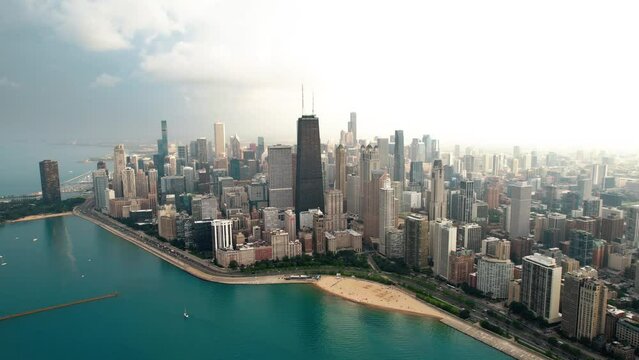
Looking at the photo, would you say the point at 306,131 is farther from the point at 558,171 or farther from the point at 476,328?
the point at 558,171

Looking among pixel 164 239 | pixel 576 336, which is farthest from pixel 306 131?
pixel 576 336

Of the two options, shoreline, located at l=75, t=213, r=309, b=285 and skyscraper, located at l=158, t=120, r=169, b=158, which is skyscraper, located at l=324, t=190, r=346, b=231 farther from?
skyscraper, located at l=158, t=120, r=169, b=158

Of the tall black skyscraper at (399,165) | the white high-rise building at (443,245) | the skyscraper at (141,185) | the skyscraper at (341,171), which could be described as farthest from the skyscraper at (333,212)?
the skyscraper at (141,185)

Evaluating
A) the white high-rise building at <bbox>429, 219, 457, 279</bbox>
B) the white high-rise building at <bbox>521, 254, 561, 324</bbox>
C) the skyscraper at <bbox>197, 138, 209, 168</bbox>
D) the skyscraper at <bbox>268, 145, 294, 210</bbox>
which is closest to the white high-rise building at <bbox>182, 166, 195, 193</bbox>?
the skyscraper at <bbox>268, 145, 294, 210</bbox>

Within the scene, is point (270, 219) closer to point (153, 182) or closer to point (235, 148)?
point (153, 182)

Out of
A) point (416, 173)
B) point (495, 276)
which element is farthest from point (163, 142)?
point (495, 276)

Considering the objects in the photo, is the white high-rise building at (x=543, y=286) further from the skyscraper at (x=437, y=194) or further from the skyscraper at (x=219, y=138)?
the skyscraper at (x=219, y=138)
